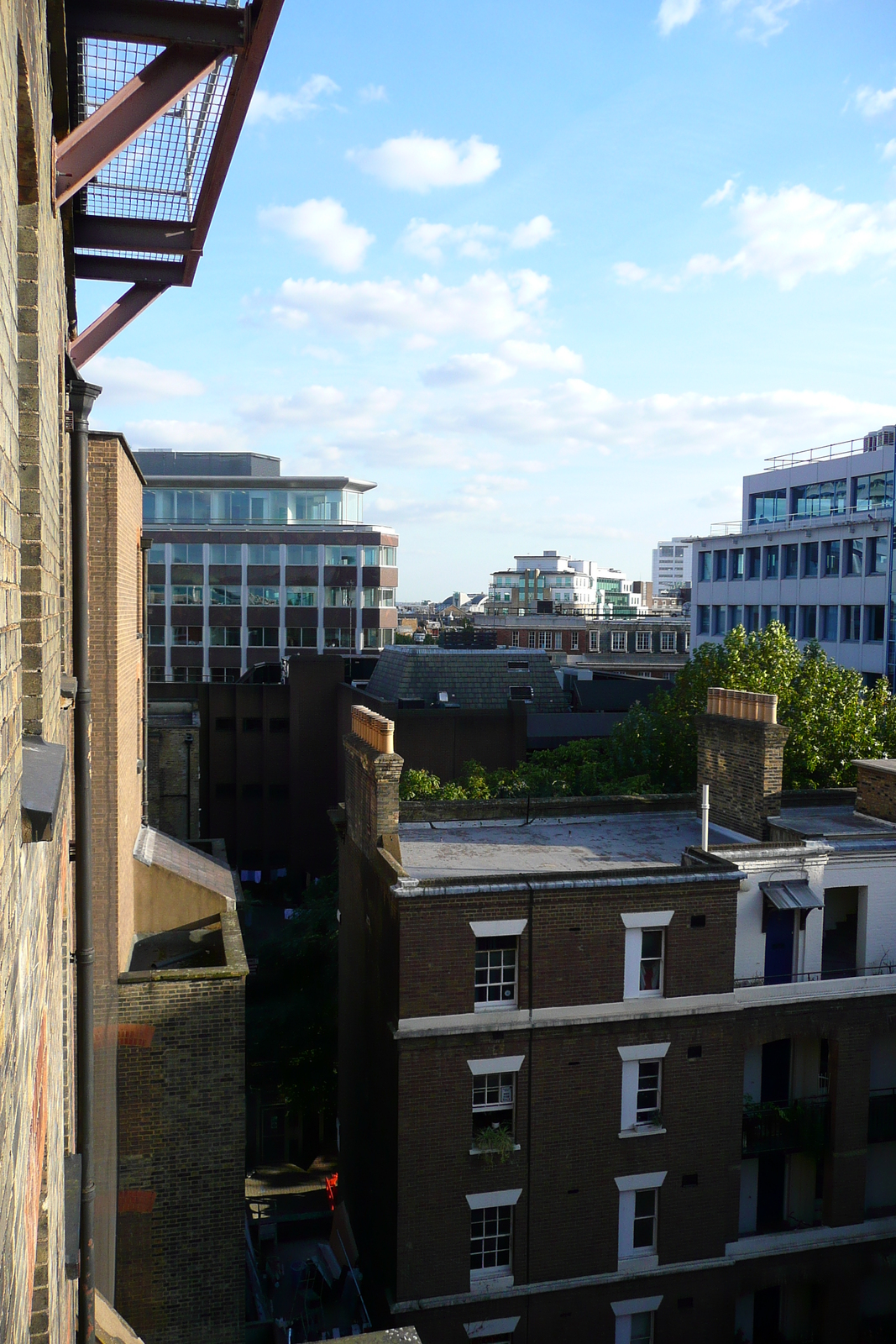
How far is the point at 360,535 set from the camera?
7500 cm

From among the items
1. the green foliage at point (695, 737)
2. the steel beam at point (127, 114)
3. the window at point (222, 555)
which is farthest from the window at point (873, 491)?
the steel beam at point (127, 114)

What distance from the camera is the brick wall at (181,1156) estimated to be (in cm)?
1535

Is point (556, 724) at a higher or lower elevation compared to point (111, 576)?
lower

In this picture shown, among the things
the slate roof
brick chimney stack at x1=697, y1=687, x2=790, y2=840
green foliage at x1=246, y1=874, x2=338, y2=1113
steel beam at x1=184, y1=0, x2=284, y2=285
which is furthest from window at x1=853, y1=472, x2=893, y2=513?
steel beam at x1=184, y1=0, x2=284, y2=285

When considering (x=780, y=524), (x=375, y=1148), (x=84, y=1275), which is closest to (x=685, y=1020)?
(x=375, y=1148)

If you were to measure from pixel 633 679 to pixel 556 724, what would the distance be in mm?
9462

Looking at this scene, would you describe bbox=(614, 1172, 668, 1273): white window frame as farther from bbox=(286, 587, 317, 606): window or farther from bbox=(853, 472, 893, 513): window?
bbox=(286, 587, 317, 606): window

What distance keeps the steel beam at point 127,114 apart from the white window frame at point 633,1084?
15991 mm

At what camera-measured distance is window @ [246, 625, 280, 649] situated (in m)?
74.4

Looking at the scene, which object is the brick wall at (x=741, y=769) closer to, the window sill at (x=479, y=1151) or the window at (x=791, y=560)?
the window sill at (x=479, y=1151)

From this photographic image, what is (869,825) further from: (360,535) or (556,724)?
(360,535)

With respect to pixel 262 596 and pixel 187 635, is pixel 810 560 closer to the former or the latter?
pixel 262 596

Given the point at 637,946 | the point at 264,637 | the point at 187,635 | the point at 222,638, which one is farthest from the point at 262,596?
the point at 637,946

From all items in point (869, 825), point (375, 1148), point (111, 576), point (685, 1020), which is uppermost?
point (111, 576)
